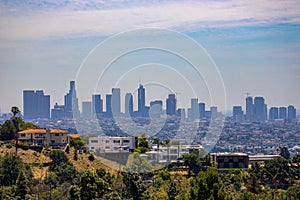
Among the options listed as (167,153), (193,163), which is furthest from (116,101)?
(193,163)

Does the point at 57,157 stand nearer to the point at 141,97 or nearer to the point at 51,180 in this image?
the point at 51,180

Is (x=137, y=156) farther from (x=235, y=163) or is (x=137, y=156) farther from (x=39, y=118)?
(x=39, y=118)

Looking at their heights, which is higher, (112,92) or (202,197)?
(112,92)

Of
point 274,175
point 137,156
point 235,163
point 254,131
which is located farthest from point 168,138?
point 254,131

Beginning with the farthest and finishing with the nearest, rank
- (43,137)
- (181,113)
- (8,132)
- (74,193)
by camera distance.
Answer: (43,137) → (8,132) → (181,113) → (74,193)

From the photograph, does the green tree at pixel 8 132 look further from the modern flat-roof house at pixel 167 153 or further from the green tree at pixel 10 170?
the modern flat-roof house at pixel 167 153

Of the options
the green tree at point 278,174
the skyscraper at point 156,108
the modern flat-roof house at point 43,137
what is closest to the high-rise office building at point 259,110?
the modern flat-roof house at point 43,137
